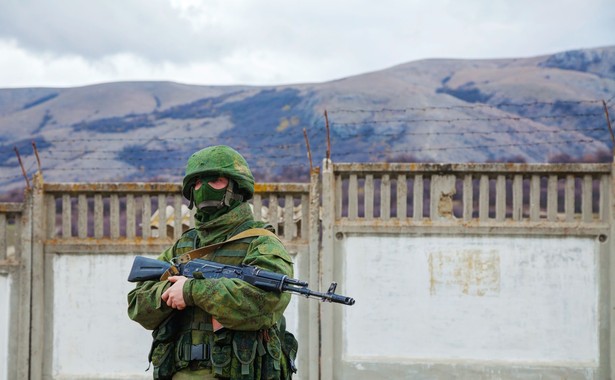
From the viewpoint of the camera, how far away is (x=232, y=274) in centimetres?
494

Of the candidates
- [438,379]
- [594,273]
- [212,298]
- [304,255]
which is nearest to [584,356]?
[594,273]

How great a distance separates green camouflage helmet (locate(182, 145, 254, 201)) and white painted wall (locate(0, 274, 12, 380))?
20.7 feet

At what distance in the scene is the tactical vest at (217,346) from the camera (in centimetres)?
498

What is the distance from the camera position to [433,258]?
10.7 meters

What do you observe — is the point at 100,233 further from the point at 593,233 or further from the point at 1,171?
the point at 1,171

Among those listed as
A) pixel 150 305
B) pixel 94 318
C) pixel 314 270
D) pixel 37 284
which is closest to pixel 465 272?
pixel 314 270

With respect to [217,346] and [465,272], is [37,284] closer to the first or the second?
[465,272]

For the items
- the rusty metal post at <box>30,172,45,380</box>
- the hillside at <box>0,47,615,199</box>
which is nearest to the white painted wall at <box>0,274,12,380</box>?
the rusty metal post at <box>30,172,45,380</box>

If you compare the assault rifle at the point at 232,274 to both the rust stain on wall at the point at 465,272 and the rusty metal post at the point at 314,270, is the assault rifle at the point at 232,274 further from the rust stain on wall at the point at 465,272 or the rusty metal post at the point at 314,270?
the rust stain on wall at the point at 465,272

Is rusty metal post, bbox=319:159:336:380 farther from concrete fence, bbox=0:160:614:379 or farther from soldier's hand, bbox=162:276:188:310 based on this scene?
soldier's hand, bbox=162:276:188:310

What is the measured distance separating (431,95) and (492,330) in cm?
7518

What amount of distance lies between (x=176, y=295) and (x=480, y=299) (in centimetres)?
648

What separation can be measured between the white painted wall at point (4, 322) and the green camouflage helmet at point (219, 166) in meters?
6.31

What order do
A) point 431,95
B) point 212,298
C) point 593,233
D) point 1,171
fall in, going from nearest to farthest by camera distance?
point 212,298, point 593,233, point 1,171, point 431,95
